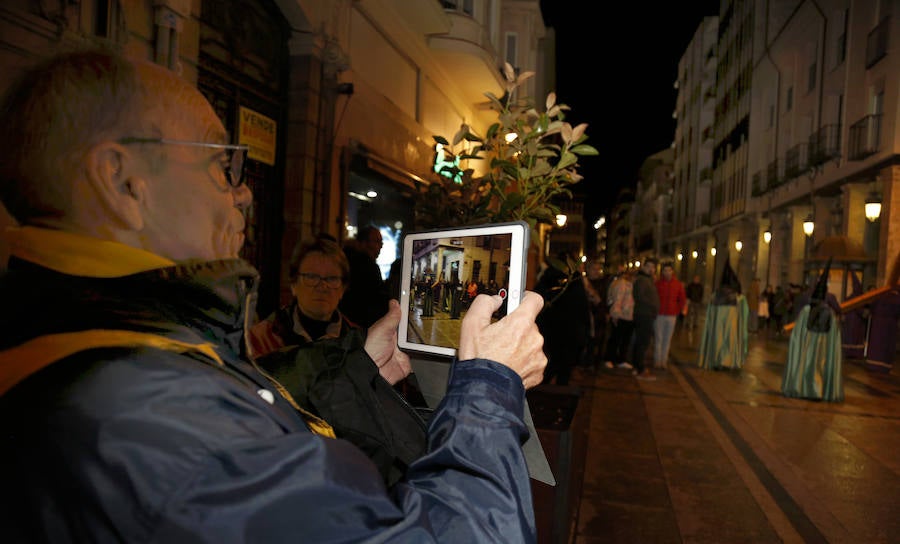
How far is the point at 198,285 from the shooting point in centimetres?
95

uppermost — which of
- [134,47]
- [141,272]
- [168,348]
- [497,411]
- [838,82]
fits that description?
[838,82]

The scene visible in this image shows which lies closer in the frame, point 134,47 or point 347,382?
point 347,382

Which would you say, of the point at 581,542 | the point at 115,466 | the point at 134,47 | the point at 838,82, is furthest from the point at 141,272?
the point at 838,82

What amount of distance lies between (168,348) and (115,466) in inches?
6.8

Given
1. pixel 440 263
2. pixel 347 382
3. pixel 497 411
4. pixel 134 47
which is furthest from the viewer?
pixel 134 47

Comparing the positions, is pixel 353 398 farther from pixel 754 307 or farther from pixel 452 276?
pixel 754 307

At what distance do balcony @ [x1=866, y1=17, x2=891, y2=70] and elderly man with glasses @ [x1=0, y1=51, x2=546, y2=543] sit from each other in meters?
21.7

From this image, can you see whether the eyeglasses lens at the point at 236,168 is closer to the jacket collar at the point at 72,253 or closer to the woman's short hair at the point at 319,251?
the jacket collar at the point at 72,253

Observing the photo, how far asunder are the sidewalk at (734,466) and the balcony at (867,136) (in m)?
11.6

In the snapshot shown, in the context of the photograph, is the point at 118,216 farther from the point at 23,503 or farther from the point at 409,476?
the point at 409,476

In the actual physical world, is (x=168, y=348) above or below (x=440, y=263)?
below

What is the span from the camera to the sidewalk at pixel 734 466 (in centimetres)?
404

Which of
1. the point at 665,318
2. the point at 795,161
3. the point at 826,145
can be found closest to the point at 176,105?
the point at 665,318

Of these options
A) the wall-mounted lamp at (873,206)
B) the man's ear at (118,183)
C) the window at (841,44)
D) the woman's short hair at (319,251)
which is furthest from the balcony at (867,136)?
the man's ear at (118,183)
